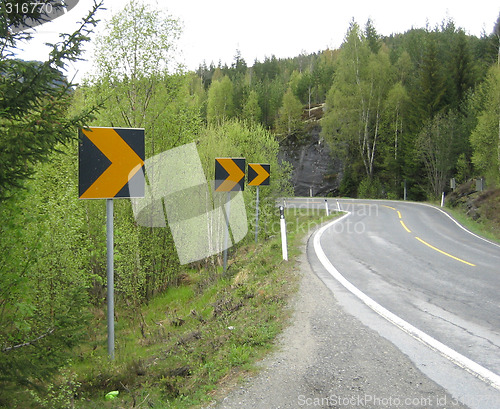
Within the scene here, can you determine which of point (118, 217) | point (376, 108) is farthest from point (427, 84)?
point (118, 217)


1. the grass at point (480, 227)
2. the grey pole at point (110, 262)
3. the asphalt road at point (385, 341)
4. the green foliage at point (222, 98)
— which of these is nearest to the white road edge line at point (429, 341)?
the asphalt road at point (385, 341)

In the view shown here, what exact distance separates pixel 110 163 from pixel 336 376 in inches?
134

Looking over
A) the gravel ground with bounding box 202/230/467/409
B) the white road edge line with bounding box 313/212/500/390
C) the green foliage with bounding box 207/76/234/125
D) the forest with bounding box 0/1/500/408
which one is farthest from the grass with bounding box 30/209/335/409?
the green foliage with bounding box 207/76/234/125

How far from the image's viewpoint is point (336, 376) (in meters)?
3.46

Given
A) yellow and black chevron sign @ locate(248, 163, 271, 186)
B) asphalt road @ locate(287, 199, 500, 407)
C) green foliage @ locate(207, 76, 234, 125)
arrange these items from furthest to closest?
1. green foliage @ locate(207, 76, 234, 125)
2. yellow and black chevron sign @ locate(248, 163, 271, 186)
3. asphalt road @ locate(287, 199, 500, 407)

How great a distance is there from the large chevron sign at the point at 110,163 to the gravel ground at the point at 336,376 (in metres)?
2.63

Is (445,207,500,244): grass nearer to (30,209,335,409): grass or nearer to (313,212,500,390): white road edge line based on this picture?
(313,212,500,390): white road edge line

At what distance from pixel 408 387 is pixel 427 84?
136 feet

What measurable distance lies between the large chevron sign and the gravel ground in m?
2.63

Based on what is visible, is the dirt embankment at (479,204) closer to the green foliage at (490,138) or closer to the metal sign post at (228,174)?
the green foliage at (490,138)

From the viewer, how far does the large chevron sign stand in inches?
174

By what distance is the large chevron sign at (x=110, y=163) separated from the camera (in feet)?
14.5

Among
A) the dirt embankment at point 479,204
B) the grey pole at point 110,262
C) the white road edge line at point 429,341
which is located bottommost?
the dirt embankment at point 479,204

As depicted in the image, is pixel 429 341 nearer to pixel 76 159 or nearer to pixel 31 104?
pixel 31 104
